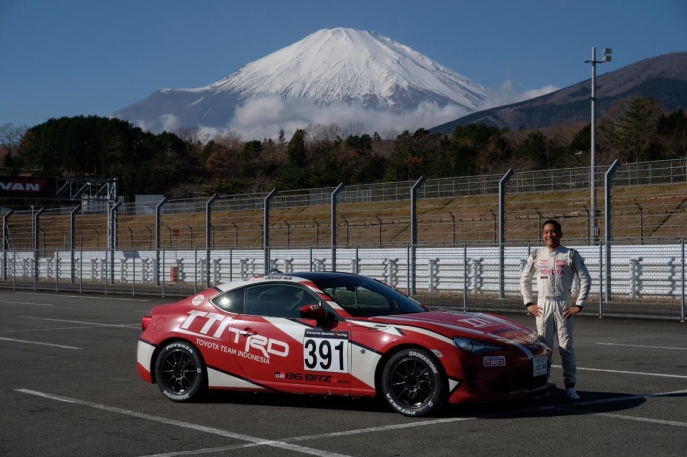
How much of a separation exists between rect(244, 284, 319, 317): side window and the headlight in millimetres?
1566

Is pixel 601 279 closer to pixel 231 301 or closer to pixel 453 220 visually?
pixel 453 220

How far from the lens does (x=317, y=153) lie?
3888 inches

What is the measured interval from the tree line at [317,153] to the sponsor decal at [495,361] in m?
51.7

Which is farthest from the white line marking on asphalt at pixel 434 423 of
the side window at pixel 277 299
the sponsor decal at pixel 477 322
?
the side window at pixel 277 299

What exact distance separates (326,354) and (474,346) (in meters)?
1.37

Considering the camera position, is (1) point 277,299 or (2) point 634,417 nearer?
(2) point 634,417

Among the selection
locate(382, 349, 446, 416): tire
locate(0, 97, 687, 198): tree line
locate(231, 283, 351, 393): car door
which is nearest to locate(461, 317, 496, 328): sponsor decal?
locate(382, 349, 446, 416): tire

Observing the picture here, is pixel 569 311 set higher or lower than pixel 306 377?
higher

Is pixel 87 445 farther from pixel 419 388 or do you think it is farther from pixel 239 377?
pixel 419 388

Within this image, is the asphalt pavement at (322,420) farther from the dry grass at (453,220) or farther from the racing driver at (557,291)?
the dry grass at (453,220)

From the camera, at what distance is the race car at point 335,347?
793cm

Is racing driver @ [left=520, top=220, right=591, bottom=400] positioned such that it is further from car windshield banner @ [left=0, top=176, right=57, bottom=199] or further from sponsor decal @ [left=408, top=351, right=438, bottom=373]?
car windshield banner @ [left=0, top=176, right=57, bottom=199]

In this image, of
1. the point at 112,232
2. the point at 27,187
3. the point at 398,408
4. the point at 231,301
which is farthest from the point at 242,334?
the point at 27,187

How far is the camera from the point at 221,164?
10806cm
